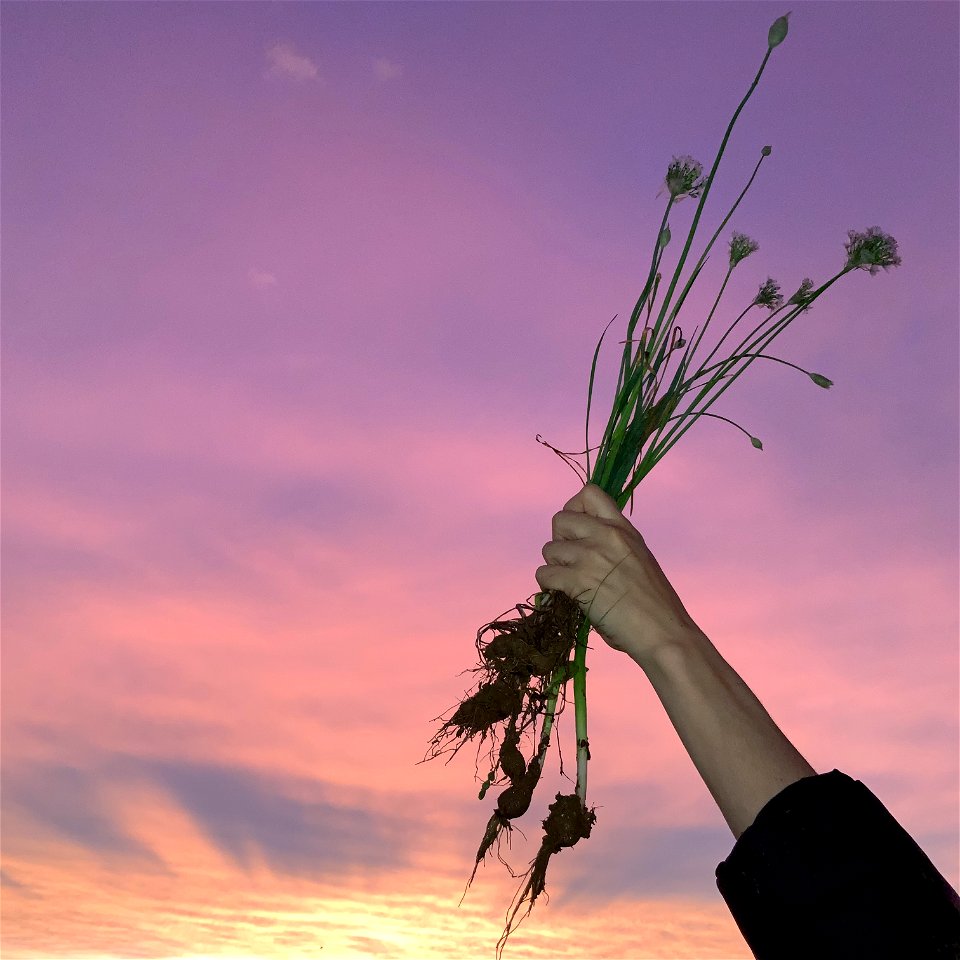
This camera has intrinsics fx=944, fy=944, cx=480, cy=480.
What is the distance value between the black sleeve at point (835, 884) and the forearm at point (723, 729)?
0.04 m

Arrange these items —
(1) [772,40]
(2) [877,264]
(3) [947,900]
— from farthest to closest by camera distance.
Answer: (2) [877,264] → (1) [772,40] → (3) [947,900]

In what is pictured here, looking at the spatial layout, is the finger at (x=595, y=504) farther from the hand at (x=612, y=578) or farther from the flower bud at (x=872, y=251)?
the flower bud at (x=872, y=251)

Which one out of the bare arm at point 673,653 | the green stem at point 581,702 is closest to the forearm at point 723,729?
the bare arm at point 673,653

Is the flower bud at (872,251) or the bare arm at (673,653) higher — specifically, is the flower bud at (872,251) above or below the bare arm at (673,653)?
above

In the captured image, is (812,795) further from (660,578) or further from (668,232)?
(668,232)

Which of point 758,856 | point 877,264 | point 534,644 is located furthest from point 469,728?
point 877,264

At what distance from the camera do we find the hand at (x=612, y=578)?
64.1 inches

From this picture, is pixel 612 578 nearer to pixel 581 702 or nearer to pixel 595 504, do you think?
pixel 595 504

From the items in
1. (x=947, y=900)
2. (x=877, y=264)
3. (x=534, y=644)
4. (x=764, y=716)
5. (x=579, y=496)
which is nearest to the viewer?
A: (x=947, y=900)

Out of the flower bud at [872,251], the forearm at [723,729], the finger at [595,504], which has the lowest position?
the forearm at [723,729]

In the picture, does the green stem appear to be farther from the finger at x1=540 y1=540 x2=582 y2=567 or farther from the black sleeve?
the black sleeve

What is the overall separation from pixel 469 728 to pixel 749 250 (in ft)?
5.05

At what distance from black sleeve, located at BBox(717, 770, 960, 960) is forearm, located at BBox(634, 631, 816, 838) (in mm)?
43

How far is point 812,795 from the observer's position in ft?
4.33
